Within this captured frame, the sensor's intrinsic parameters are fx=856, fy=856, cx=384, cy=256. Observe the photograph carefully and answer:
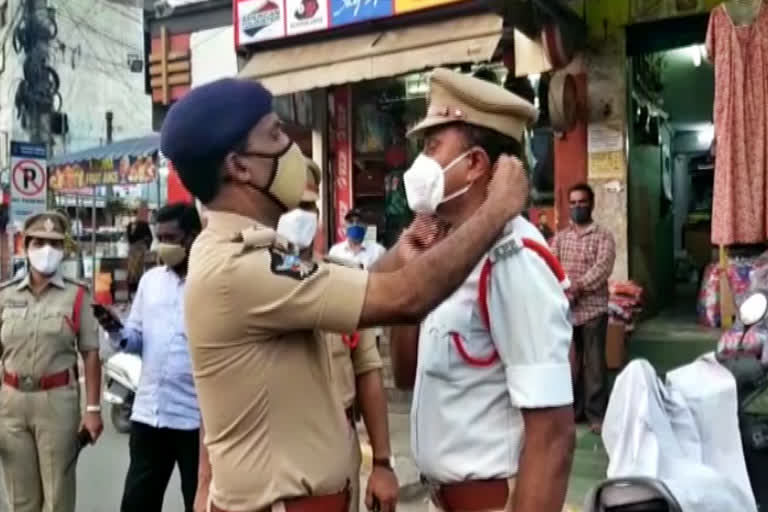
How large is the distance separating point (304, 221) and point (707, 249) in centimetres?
868

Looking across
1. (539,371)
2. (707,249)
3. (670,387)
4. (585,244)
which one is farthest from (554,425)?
(707,249)

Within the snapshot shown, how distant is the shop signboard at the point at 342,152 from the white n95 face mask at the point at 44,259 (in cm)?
626

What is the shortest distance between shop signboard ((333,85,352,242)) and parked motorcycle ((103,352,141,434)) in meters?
3.63

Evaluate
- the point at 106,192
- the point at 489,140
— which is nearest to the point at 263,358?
the point at 489,140

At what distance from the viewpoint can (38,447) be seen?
Result: 14.5ft

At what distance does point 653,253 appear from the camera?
893 cm

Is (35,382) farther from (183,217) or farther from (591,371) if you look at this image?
(591,371)

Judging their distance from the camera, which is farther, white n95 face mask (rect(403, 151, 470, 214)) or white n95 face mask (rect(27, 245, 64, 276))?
white n95 face mask (rect(27, 245, 64, 276))

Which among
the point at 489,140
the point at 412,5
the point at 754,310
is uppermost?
the point at 412,5

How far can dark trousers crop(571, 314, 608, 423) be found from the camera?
21.8 feet

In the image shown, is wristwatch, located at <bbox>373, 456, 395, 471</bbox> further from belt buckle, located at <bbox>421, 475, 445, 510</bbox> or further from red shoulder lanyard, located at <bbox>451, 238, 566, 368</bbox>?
red shoulder lanyard, located at <bbox>451, 238, 566, 368</bbox>

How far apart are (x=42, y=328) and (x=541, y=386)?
11.0 feet

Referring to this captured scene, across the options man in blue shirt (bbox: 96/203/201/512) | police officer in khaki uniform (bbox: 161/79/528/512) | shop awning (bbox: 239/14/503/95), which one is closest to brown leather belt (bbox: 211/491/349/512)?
police officer in khaki uniform (bbox: 161/79/528/512)

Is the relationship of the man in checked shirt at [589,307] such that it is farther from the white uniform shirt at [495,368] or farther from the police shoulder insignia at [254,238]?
the police shoulder insignia at [254,238]
